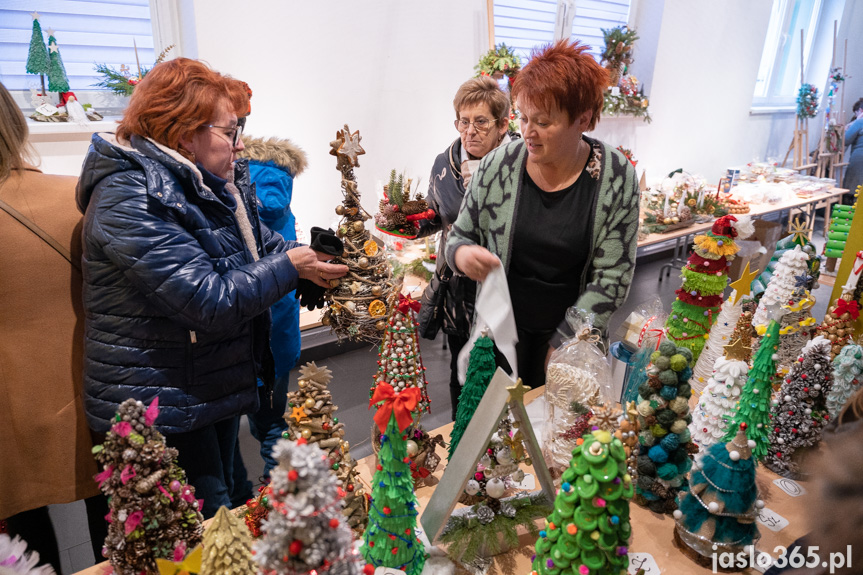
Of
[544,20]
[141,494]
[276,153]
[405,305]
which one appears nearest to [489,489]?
[405,305]

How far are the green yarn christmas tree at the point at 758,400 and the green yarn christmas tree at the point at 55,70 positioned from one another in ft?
12.2

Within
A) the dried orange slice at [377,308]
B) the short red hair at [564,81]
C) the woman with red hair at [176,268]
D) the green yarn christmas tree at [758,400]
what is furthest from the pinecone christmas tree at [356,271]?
the green yarn christmas tree at [758,400]

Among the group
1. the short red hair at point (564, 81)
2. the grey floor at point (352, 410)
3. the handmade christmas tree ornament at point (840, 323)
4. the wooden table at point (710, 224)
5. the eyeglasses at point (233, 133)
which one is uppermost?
the short red hair at point (564, 81)

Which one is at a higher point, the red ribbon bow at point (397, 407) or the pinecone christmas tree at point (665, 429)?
the red ribbon bow at point (397, 407)

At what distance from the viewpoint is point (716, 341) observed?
2.21 m

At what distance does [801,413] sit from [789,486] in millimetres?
222

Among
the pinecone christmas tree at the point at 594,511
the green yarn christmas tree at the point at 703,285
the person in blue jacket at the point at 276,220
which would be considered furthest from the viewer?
the person in blue jacket at the point at 276,220

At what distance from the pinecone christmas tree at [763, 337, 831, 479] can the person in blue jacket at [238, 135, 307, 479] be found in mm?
1781

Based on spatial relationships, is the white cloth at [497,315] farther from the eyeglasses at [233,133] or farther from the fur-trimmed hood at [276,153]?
the fur-trimmed hood at [276,153]

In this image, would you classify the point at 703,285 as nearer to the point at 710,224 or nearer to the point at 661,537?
the point at 661,537

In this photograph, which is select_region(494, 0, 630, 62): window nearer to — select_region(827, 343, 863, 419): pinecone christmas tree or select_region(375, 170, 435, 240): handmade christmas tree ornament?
select_region(375, 170, 435, 240): handmade christmas tree ornament

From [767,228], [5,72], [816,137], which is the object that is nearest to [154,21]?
[5,72]

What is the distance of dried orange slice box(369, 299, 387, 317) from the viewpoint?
1704 mm

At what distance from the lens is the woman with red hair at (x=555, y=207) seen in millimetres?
1680
